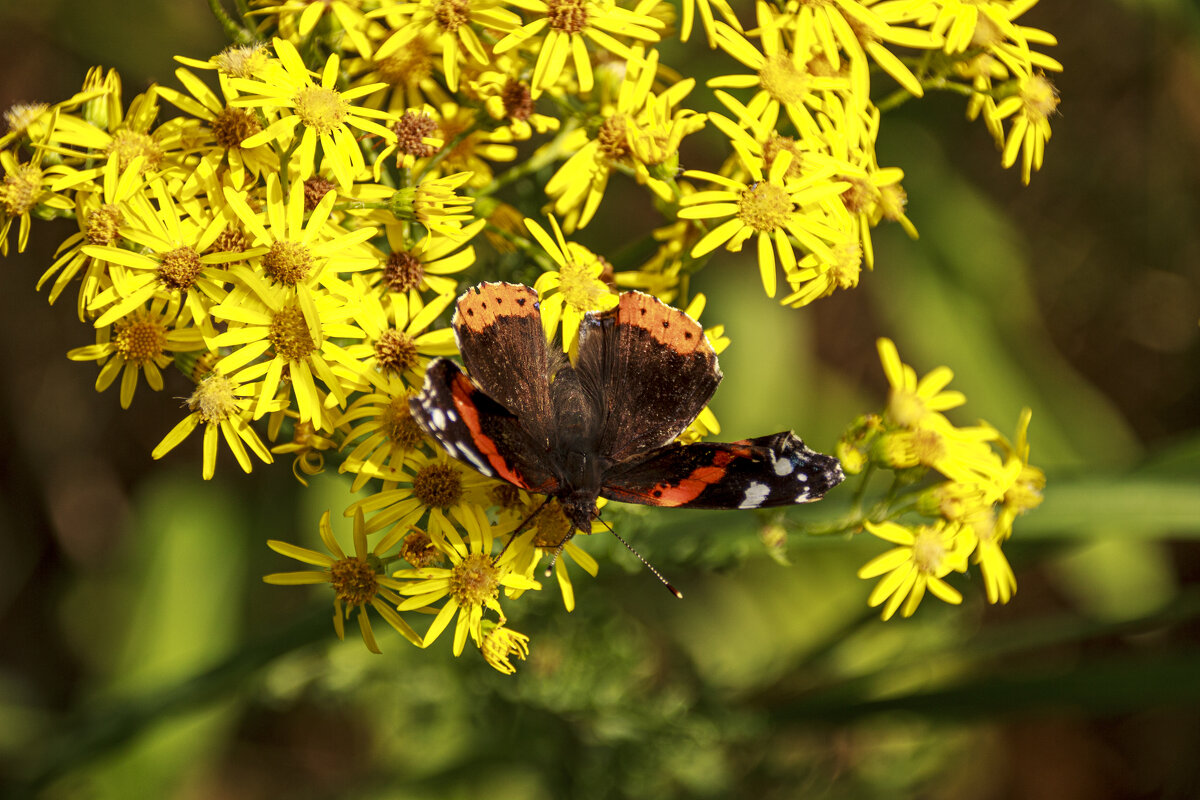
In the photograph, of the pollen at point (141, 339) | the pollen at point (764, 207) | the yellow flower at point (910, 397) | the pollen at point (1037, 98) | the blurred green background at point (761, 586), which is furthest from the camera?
the blurred green background at point (761, 586)

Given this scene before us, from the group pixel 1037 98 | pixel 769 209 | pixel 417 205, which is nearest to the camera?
pixel 417 205

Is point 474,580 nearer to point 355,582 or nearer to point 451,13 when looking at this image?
point 355,582

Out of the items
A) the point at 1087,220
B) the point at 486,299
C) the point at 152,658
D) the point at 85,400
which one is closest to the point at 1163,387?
the point at 1087,220

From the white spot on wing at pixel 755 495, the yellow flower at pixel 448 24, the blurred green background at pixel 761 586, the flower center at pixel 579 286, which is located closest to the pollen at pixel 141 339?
the yellow flower at pixel 448 24

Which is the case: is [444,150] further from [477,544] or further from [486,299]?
[477,544]

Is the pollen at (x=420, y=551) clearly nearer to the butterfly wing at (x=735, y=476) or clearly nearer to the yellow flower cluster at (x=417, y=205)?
the yellow flower cluster at (x=417, y=205)

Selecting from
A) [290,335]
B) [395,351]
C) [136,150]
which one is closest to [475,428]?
[395,351]

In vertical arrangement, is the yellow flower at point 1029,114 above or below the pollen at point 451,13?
below
